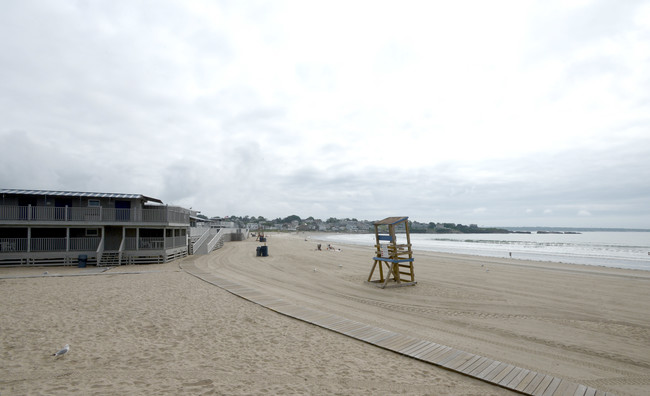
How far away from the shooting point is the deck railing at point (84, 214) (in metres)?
20.2

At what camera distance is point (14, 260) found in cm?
2044

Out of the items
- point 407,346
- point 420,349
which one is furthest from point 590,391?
point 407,346

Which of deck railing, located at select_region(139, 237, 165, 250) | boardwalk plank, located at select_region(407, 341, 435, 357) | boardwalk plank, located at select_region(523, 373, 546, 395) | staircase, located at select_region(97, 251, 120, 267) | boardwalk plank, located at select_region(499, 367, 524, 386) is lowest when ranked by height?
boardwalk plank, located at select_region(523, 373, 546, 395)

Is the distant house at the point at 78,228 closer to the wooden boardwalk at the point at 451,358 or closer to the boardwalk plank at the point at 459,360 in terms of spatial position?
the wooden boardwalk at the point at 451,358

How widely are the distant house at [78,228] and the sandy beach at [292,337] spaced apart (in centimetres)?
730

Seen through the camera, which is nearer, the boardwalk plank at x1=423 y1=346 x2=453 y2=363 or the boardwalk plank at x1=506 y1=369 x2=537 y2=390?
the boardwalk plank at x1=506 y1=369 x2=537 y2=390

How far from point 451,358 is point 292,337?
11.2ft

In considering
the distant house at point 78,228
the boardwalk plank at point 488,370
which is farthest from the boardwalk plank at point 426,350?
the distant house at point 78,228

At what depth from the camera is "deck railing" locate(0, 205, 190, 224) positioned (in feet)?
66.3

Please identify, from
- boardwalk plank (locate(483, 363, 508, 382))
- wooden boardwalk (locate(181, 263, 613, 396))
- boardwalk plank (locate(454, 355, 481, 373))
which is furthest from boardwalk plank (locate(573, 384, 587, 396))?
boardwalk plank (locate(454, 355, 481, 373))

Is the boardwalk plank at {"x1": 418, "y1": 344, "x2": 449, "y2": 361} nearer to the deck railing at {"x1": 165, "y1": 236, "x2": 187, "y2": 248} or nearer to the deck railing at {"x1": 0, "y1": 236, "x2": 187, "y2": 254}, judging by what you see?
the deck railing at {"x1": 0, "y1": 236, "x2": 187, "y2": 254}

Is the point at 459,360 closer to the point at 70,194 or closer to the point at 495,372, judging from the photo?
the point at 495,372

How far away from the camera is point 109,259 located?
850 inches

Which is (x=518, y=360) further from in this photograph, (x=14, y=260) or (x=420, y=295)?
(x=14, y=260)
